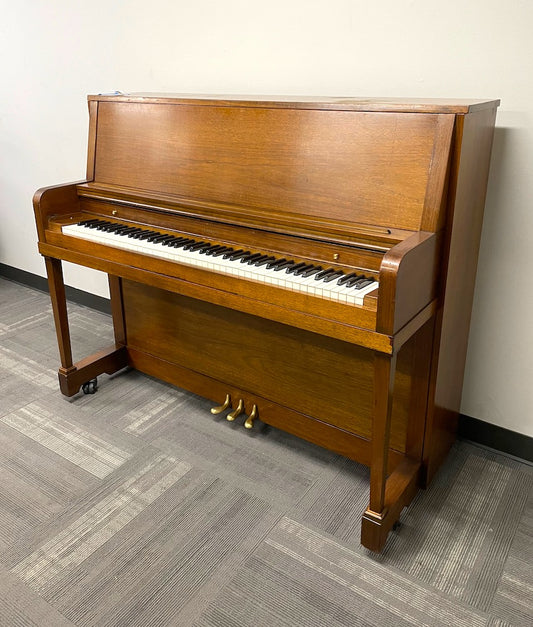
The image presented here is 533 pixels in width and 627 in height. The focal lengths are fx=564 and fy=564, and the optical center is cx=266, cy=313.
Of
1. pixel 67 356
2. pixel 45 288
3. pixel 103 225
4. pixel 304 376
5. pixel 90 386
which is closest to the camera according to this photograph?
pixel 304 376

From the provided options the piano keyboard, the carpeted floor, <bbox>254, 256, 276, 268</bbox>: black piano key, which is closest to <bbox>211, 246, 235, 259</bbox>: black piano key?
the piano keyboard

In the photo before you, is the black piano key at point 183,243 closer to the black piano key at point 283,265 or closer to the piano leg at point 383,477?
the black piano key at point 283,265

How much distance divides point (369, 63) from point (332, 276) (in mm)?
779

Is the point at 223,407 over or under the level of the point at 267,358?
under

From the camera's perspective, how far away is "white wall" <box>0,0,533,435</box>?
155 cm

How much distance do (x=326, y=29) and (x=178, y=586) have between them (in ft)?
5.46

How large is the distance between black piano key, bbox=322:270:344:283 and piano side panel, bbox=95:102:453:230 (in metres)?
0.15

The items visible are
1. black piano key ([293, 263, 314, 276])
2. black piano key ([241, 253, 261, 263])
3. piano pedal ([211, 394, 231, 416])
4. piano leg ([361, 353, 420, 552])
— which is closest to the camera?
piano leg ([361, 353, 420, 552])

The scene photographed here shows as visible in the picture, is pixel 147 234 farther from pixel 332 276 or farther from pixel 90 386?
pixel 90 386

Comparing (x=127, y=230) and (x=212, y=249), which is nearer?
(x=212, y=249)

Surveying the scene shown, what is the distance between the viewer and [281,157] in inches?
61.5

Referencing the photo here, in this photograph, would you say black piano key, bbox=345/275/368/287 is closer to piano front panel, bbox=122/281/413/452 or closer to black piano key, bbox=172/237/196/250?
piano front panel, bbox=122/281/413/452

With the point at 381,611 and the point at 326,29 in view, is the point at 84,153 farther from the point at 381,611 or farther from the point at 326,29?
the point at 381,611

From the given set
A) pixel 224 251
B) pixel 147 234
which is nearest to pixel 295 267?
pixel 224 251
